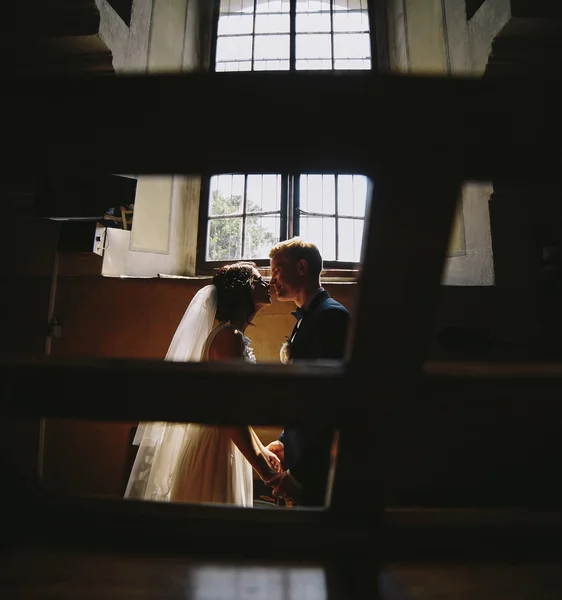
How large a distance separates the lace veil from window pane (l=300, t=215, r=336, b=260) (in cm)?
149

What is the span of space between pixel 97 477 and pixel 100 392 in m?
2.15

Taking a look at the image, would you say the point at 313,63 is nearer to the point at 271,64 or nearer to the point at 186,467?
the point at 271,64

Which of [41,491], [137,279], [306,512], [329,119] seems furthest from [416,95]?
[137,279]

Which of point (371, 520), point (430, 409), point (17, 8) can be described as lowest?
point (371, 520)

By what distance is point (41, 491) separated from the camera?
101cm

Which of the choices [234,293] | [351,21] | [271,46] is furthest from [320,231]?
[351,21]

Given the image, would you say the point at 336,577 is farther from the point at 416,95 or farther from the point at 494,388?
the point at 416,95

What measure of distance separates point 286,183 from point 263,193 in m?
0.25

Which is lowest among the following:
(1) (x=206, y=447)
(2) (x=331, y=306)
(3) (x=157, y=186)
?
(1) (x=206, y=447)

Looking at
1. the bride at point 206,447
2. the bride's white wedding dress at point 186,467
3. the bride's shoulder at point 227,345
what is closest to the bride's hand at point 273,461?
the bride at point 206,447

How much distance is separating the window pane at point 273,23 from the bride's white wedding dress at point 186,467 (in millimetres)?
4229

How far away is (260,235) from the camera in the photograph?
3529 mm

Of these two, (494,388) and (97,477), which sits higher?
(494,388)

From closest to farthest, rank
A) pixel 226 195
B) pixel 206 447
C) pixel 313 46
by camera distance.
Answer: pixel 206 447, pixel 226 195, pixel 313 46
